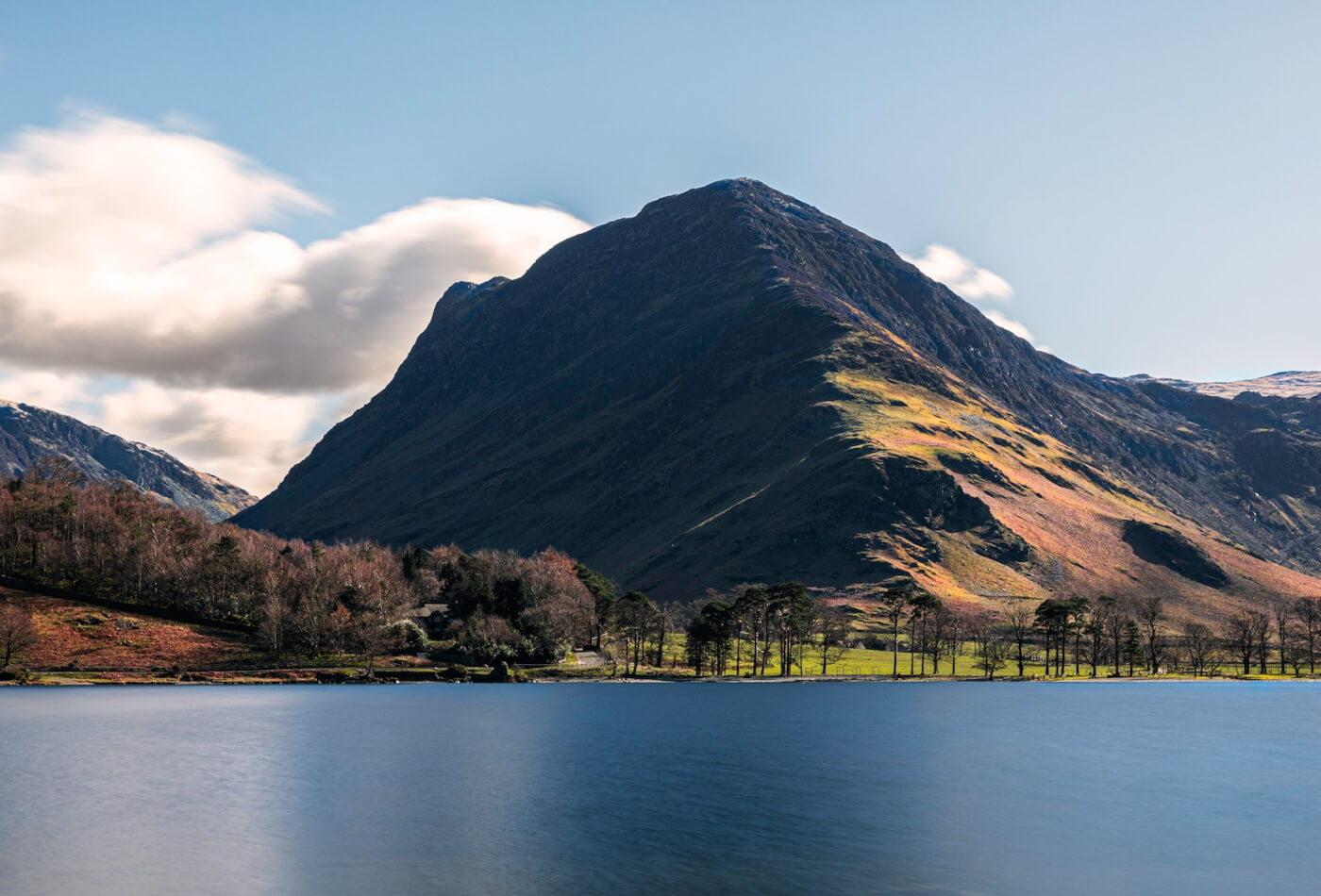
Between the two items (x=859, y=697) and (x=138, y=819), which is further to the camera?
(x=859, y=697)

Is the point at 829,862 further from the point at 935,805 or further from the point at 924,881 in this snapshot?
the point at 935,805

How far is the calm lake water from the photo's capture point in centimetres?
5769

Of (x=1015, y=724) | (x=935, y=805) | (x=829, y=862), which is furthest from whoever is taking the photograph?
(x=1015, y=724)

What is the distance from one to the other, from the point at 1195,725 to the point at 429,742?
10105cm

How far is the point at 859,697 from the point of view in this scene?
185625 millimetres

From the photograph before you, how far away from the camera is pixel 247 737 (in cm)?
11538

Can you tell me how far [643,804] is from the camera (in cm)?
7812

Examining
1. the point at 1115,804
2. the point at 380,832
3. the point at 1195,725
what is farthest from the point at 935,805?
the point at 1195,725

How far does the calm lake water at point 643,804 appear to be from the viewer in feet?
189

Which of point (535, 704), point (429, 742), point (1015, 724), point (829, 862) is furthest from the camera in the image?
point (535, 704)

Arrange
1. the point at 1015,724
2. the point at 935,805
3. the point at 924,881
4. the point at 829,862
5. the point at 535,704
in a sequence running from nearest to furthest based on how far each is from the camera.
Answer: the point at 924,881
the point at 829,862
the point at 935,805
the point at 1015,724
the point at 535,704

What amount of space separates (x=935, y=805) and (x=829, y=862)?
22.2 metres

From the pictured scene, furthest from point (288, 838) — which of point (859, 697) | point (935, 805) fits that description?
point (859, 697)

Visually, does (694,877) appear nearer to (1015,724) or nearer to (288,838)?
(288,838)
